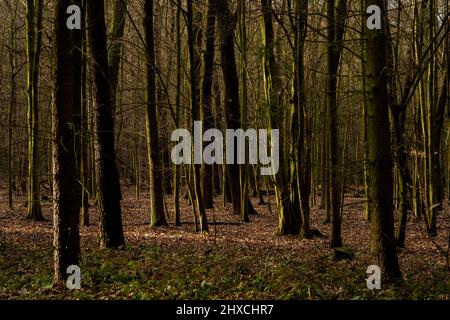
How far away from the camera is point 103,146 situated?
10336mm

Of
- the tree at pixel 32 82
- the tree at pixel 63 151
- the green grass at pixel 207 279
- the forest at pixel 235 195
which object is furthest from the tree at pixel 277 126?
the tree at pixel 32 82

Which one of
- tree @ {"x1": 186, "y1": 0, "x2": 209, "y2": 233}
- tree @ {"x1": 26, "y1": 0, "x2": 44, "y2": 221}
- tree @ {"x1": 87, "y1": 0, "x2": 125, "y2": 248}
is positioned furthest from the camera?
tree @ {"x1": 26, "y1": 0, "x2": 44, "y2": 221}

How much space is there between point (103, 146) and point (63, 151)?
3.31 m

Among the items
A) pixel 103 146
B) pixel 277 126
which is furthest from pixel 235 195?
pixel 103 146

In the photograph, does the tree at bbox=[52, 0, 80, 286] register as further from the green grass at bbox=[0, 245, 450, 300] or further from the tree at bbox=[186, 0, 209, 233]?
the tree at bbox=[186, 0, 209, 233]

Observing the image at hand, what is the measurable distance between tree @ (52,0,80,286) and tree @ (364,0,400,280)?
4.27 meters

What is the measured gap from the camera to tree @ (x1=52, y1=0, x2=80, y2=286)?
23.0ft

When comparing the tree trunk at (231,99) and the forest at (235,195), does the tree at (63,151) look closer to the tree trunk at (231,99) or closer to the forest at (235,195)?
the forest at (235,195)

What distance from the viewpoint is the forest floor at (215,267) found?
6547 millimetres

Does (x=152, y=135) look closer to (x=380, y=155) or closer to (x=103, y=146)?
(x=103, y=146)

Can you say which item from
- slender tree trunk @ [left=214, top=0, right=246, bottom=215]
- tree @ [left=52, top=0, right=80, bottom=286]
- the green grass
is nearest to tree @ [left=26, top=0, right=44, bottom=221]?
slender tree trunk @ [left=214, top=0, right=246, bottom=215]

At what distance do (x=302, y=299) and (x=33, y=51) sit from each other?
13348 millimetres
